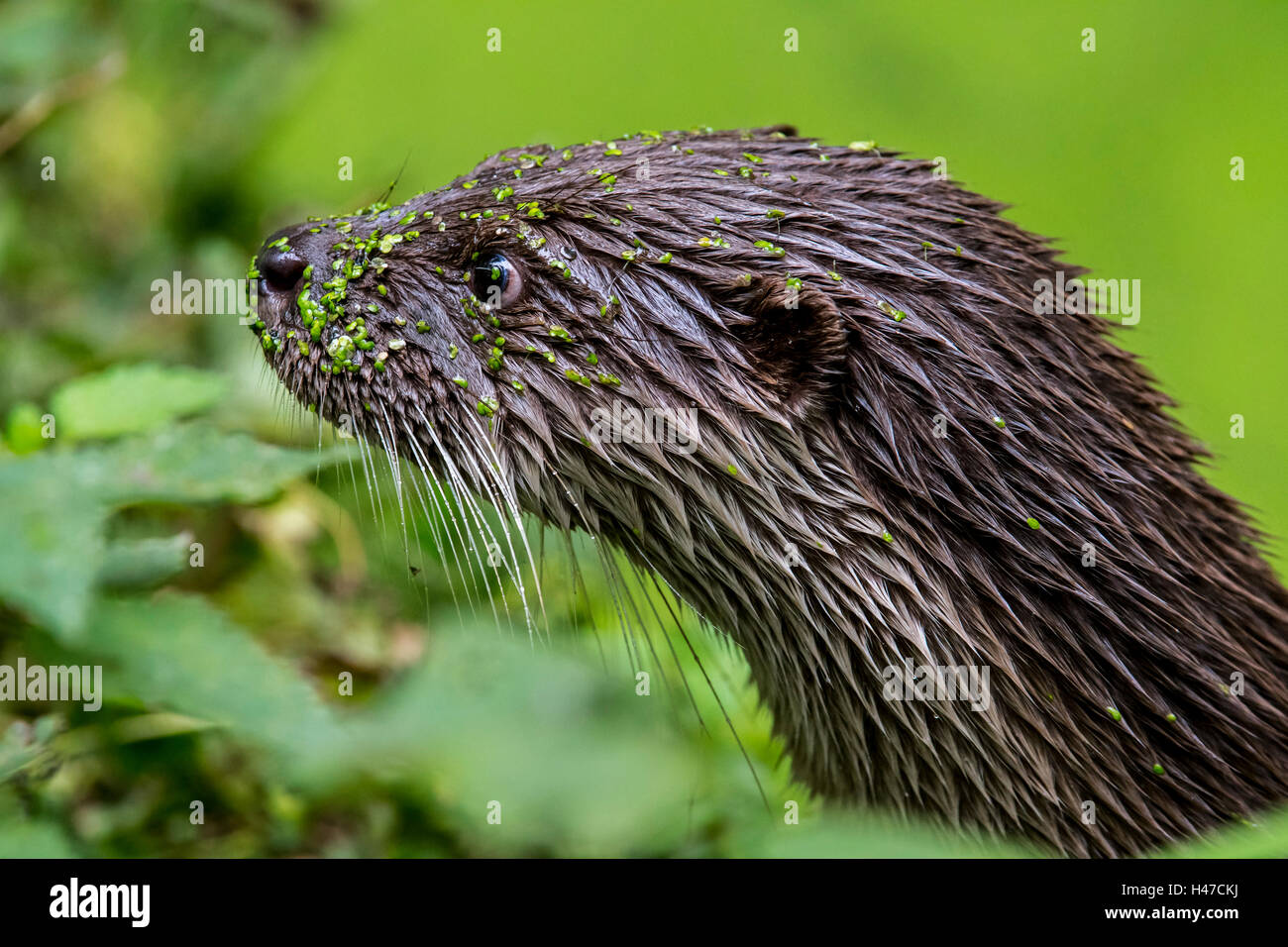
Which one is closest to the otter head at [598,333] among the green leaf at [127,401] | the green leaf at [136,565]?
the green leaf at [127,401]

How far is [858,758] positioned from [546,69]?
3738mm

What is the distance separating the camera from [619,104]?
530 centimetres

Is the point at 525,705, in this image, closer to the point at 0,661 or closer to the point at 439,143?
the point at 0,661

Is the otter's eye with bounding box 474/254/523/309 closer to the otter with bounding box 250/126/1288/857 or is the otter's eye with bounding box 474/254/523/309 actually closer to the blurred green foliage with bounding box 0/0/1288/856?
the otter with bounding box 250/126/1288/857

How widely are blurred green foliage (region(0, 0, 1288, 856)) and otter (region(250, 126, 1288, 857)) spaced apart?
0.63ft

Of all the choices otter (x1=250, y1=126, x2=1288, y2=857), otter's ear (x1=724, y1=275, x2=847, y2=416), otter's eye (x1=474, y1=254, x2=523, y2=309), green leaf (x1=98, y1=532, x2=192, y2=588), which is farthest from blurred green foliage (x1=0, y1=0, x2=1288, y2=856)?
otter's ear (x1=724, y1=275, x2=847, y2=416)

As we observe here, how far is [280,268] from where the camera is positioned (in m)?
2.65

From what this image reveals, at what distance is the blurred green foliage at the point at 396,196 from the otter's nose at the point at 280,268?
0.25 metres

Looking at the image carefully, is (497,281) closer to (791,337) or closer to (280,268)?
(280,268)

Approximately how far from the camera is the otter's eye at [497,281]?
8.14ft

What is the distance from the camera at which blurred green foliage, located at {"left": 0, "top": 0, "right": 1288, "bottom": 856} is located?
268 centimetres

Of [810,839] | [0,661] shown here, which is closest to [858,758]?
[810,839]

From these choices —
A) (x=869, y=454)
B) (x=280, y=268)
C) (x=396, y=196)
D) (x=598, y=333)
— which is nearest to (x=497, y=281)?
(x=598, y=333)

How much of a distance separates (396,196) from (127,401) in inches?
122
